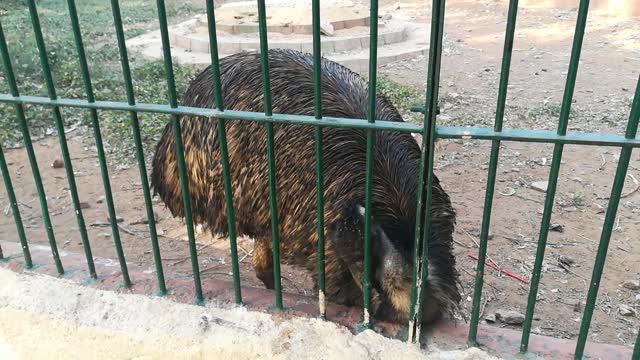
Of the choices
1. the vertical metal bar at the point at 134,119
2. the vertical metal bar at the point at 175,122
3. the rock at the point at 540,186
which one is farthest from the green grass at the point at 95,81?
the vertical metal bar at the point at 175,122

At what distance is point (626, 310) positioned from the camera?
12.9 feet

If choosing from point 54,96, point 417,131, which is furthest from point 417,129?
point 54,96

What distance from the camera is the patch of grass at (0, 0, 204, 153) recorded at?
22.5 feet

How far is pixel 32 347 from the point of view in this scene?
2.87 m

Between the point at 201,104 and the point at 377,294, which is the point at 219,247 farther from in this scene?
the point at 377,294

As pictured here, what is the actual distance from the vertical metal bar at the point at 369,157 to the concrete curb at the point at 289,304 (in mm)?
209

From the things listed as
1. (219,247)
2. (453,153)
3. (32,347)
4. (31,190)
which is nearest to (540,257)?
(32,347)

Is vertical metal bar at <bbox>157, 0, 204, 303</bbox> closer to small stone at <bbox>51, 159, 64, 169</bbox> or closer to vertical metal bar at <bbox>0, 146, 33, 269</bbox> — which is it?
vertical metal bar at <bbox>0, 146, 33, 269</bbox>

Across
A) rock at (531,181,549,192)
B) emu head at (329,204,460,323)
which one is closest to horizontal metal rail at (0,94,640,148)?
emu head at (329,204,460,323)

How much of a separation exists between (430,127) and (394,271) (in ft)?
2.46

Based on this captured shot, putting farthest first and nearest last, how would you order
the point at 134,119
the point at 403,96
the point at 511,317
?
the point at 403,96 < the point at 511,317 < the point at 134,119

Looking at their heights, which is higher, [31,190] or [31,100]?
[31,100]

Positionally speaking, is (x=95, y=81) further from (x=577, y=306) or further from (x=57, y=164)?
(x=577, y=306)

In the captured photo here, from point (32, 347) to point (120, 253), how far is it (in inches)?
24.1
